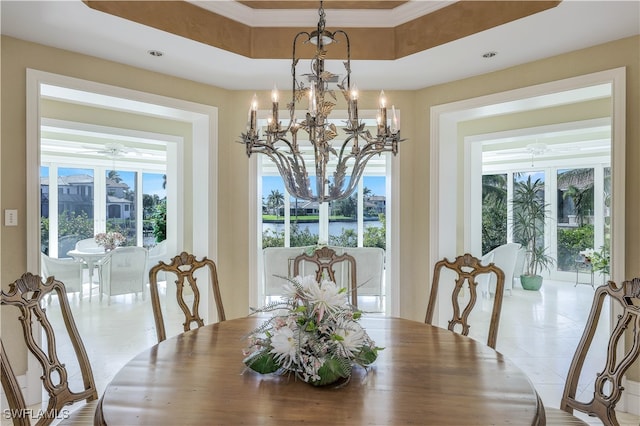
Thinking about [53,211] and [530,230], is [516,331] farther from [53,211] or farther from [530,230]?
[53,211]

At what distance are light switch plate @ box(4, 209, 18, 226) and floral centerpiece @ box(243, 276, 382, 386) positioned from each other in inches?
84.4

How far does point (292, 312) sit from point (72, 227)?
22.7 feet

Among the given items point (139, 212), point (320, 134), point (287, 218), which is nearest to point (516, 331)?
point (320, 134)

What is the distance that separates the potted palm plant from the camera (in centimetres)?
675

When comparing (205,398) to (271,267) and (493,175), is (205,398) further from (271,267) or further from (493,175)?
(493,175)

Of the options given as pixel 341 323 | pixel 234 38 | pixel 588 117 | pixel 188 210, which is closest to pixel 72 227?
pixel 188 210

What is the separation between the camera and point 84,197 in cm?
708

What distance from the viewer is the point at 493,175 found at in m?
7.89

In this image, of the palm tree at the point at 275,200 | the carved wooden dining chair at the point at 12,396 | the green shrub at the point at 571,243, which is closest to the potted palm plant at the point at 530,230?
the green shrub at the point at 571,243

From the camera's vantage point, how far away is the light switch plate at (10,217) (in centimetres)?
257

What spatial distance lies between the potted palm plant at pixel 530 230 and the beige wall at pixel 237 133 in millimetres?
4063

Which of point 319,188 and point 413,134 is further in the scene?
point 413,134

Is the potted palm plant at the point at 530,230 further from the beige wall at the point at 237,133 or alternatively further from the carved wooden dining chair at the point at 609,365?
the carved wooden dining chair at the point at 609,365

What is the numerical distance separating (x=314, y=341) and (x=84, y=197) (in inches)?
283
